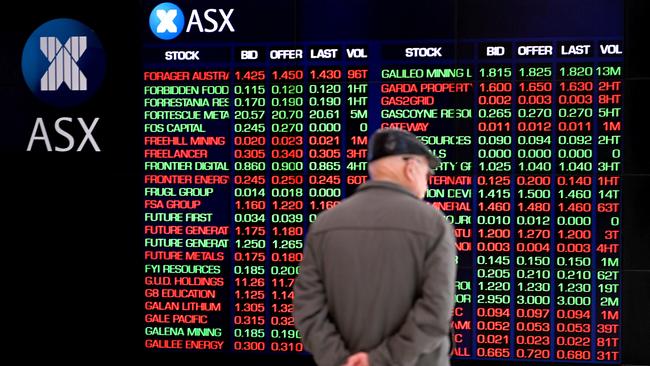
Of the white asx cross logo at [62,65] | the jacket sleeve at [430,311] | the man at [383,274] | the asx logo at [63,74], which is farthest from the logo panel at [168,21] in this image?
the jacket sleeve at [430,311]

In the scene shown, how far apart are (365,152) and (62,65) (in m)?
1.91

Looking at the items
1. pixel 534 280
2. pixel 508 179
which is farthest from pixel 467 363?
pixel 508 179

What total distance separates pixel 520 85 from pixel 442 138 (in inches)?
20.5

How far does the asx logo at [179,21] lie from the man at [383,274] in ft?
7.39

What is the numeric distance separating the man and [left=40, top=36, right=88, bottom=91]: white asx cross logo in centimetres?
270

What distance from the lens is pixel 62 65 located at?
4.61 metres

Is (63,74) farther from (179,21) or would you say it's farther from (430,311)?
(430,311)

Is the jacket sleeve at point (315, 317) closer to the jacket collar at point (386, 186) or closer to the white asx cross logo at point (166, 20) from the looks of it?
the jacket collar at point (386, 186)

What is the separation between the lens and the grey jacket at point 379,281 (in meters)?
2.33

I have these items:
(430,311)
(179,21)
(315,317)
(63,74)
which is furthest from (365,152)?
(430,311)

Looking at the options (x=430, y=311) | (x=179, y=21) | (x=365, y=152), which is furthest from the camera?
(x=179, y=21)

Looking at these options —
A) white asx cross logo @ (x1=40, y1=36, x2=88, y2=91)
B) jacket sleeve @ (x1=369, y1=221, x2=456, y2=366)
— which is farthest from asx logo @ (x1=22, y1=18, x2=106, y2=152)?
jacket sleeve @ (x1=369, y1=221, x2=456, y2=366)

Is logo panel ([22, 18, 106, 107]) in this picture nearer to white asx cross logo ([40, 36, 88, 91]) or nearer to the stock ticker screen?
white asx cross logo ([40, 36, 88, 91])

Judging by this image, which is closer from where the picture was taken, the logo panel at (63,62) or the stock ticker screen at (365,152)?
the stock ticker screen at (365,152)
